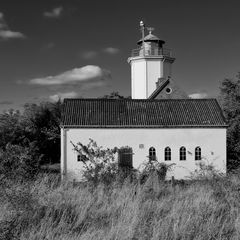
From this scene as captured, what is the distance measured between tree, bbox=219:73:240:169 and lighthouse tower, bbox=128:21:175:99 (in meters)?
10.1

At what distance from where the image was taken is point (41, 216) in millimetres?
6266

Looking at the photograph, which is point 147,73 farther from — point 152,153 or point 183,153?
point 152,153

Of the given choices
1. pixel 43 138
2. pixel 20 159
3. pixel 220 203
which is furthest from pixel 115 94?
pixel 220 203

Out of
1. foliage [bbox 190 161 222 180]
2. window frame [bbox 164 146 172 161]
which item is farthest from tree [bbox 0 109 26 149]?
foliage [bbox 190 161 222 180]

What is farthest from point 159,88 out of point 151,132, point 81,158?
point 81,158

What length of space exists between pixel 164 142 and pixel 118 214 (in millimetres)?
19563

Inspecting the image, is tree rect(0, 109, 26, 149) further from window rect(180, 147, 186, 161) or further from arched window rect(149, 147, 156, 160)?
window rect(180, 147, 186, 161)

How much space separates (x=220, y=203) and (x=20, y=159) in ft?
22.0

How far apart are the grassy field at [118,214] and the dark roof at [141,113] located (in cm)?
1773

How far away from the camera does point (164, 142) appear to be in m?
25.8

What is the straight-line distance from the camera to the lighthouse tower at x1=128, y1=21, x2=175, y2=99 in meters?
36.8

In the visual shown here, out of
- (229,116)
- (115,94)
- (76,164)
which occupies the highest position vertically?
(115,94)

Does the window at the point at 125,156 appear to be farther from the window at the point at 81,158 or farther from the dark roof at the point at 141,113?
the window at the point at 81,158

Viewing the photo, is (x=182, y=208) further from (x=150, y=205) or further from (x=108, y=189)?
(x=108, y=189)
